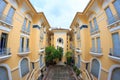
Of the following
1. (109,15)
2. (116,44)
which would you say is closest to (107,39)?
(116,44)

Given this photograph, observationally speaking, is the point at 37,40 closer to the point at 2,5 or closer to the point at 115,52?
the point at 2,5

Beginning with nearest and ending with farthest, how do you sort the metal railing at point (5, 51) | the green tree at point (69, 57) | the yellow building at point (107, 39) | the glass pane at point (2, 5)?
the glass pane at point (2, 5)
the yellow building at point (107, 39)
the metal railing at point (5, 51)
the green tree at point (69, 57)

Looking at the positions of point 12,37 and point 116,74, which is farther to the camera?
point 12,37

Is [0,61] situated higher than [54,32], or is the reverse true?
[54,32]

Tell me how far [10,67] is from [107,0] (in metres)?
11.8

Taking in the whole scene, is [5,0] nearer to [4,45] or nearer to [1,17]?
[1,17]

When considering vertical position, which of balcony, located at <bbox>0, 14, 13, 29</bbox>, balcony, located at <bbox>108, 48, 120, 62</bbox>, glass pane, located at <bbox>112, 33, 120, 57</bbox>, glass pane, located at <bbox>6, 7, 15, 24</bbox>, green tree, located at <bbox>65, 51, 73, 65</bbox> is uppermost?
glass pane, located at <bbox>6, 7, 15, 24</bbox>

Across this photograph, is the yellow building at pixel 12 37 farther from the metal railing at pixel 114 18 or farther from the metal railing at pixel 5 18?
the metal railing at pixel 114 18

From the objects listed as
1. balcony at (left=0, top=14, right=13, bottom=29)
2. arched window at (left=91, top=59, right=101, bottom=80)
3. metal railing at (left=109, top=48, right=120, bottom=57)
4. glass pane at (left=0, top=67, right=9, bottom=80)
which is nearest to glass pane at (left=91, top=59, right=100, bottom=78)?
arched window at (left=91, top=59, right=101, bottom=80)

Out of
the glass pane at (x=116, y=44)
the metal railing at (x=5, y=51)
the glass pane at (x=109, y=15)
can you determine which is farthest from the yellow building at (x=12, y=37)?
the glass pane at (x=116, y=44)

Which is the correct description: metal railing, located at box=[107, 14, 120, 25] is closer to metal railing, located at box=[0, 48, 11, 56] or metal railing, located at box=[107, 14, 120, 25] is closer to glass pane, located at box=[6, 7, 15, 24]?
glass pane, located at box=[6, 7, 15, 24]

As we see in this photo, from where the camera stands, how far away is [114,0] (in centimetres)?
1138

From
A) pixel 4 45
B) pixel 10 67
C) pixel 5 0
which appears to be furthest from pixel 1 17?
pixel 10 67

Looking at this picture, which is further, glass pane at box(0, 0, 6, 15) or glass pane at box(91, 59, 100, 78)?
glass pane at box(91, 59, 100, 78)
